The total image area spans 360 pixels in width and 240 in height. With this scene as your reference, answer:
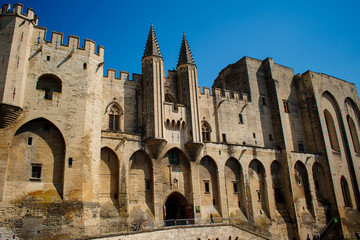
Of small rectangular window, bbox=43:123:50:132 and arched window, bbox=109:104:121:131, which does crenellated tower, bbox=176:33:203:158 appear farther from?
small rectangular window, bbox=43:123:50:132

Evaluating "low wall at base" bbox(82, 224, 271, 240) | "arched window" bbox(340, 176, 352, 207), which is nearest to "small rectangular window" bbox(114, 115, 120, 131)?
"low wall at base" bbox(82, 224, 271, 240)

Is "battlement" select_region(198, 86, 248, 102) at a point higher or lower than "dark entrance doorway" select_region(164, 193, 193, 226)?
higher

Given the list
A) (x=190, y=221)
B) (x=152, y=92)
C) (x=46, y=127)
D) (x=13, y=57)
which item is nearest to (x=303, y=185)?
(x=190, y=221)

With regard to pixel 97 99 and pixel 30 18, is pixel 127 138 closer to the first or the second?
pixel 97 99

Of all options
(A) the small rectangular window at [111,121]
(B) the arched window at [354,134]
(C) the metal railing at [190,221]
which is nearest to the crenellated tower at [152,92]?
(A) the small rectangular window at [111,121]

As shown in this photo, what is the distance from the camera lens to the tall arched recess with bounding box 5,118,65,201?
1912 centimetres

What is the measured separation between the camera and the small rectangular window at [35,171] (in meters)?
19.7

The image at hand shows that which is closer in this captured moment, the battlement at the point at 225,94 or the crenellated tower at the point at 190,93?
the crenellated tower at the point at 190,93

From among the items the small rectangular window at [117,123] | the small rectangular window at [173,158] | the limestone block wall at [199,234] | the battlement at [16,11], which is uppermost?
the battlement at [16,11]

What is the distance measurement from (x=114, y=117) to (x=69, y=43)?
22.8ft

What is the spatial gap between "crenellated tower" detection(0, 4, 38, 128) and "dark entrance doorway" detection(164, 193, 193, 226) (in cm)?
1418

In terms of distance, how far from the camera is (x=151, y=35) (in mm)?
29484

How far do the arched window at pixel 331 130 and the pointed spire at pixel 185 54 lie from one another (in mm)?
20862

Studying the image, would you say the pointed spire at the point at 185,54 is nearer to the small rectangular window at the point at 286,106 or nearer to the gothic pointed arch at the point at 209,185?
the gothic pointed arch at the point at 209,185
